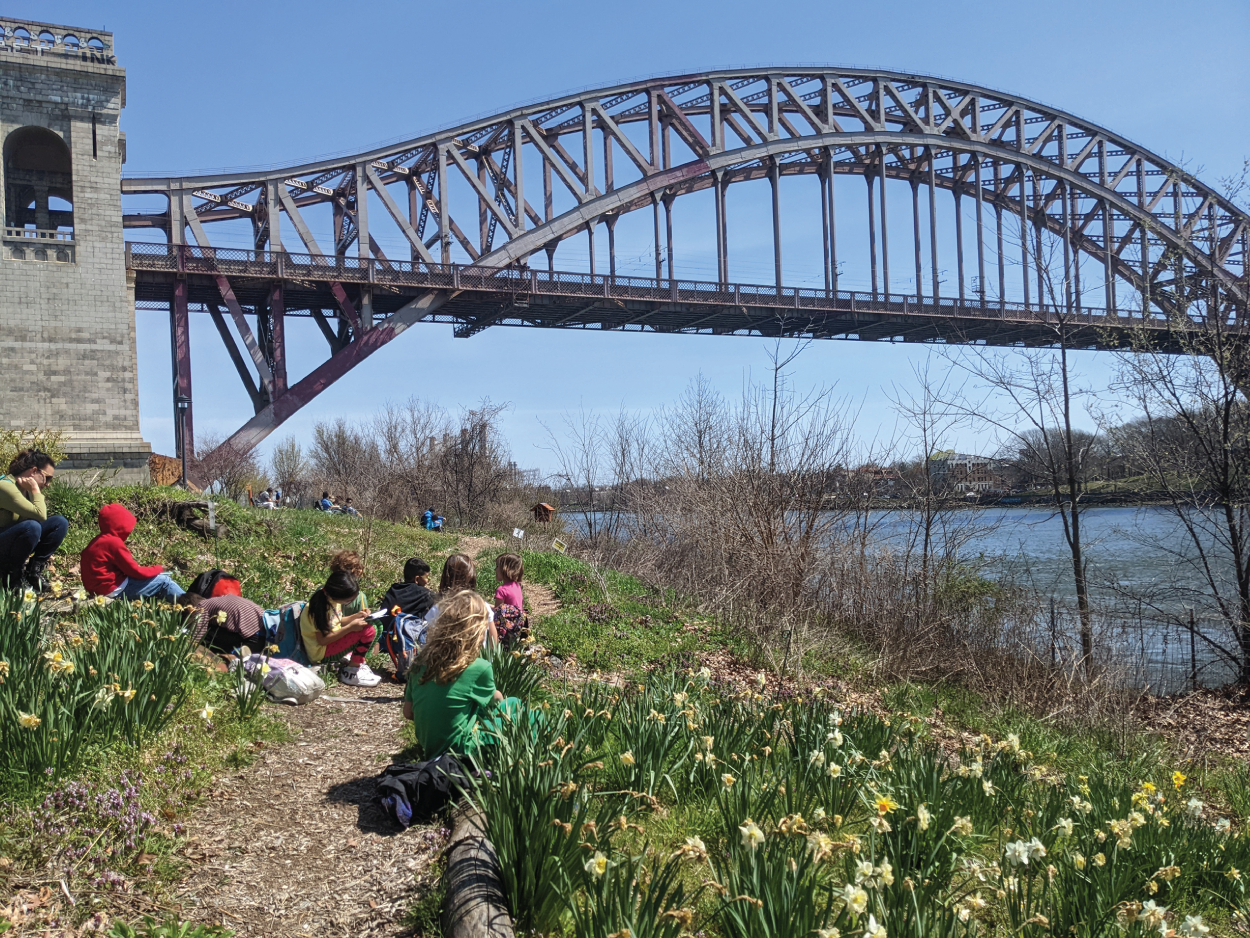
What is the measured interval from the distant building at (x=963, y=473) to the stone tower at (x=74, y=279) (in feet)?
46.2

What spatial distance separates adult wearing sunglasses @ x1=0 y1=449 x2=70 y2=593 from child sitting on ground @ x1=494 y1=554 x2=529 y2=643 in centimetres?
330

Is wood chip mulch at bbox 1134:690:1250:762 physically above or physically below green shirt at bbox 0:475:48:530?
below

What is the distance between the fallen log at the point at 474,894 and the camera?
2852 millimetres

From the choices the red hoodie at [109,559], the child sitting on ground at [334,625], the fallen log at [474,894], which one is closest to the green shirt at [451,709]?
the fallen log at [474,894]

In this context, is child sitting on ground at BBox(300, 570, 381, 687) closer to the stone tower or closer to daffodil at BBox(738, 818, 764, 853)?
daffodil at BBox(738, 818, 764, 853)

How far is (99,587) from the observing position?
6430 millimetres

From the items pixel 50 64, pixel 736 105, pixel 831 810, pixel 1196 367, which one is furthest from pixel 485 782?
pixel 736 105

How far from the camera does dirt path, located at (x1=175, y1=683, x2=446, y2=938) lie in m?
3.15

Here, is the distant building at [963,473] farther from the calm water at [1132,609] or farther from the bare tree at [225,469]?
the bare tree at [225,469]

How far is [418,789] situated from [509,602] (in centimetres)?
333

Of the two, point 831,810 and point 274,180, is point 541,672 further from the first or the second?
point 274,180

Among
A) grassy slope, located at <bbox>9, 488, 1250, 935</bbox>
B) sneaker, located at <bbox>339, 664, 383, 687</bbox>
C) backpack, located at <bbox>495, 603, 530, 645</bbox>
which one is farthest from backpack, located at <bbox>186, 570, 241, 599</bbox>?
backpack, located at <bbox>495, 603, 530, 645</bbox>

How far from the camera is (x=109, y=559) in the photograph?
21.2 feet

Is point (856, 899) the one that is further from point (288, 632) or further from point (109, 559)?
point (109, 559)
